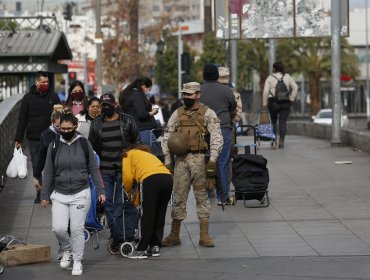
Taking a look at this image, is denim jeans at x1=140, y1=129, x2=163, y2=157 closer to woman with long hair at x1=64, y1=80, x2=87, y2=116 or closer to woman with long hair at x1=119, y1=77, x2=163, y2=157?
woman with long hair at x1=119, y1=77, x2=163, y2=157

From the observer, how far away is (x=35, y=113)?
51.5ft

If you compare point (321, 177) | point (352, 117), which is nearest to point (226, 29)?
point (321, 177)

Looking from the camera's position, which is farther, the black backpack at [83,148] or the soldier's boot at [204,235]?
the soldier's boot at [204,235]

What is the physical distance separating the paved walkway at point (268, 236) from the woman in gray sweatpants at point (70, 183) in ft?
1.17

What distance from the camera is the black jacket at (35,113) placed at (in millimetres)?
15688

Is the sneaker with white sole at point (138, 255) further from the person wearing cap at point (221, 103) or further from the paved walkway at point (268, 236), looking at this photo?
the person wearing cap at point (221, 103)

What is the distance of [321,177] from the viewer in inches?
717

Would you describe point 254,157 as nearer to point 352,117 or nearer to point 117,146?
point 117,146

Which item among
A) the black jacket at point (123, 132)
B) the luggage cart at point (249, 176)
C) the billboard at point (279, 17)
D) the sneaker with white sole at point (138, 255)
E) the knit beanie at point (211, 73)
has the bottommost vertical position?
the sneaker with white sole at point (138, 255)

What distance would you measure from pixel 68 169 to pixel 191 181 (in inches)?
68.1

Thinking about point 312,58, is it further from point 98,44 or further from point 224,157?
point 224,157

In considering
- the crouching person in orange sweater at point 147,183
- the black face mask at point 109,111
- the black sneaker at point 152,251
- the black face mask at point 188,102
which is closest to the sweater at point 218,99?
the black face mask at point 188,102

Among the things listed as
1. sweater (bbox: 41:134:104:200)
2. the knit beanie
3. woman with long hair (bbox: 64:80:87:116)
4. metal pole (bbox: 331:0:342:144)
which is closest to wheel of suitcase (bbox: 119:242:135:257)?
sweater (bbox: 41:134:104:200)

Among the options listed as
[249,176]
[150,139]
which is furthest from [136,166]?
[150,139]
